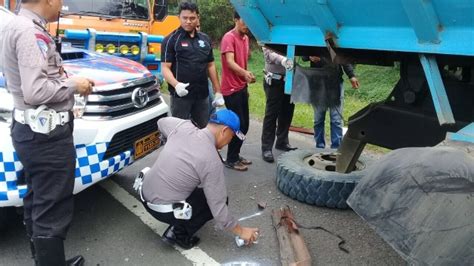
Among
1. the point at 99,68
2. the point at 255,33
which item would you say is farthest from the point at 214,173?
the point at 99,68

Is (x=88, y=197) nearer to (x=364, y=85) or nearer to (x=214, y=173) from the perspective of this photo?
(x=214, y=173)

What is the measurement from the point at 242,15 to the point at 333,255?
69.3 inches

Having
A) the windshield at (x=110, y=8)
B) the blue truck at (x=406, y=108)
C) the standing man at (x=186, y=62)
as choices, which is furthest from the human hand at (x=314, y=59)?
the windshield at (x=110, y=8)

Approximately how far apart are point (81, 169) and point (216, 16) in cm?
1961

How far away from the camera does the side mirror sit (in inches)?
324

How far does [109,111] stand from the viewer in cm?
310

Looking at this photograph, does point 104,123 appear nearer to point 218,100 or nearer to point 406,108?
point 218,100

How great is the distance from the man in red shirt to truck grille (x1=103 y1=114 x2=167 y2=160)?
123cm

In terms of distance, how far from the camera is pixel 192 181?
286 cm

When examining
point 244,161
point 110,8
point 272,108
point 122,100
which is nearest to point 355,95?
point 110,8

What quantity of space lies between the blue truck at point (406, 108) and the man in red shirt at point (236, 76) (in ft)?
3.70

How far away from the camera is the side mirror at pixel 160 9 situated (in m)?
8.23

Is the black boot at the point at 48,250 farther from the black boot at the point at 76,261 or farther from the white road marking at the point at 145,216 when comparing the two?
the white road marking at the point at 145,216

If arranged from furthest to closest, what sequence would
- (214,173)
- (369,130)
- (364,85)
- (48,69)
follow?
(364,85) → (369,130) → (214,173) → (48,69)
